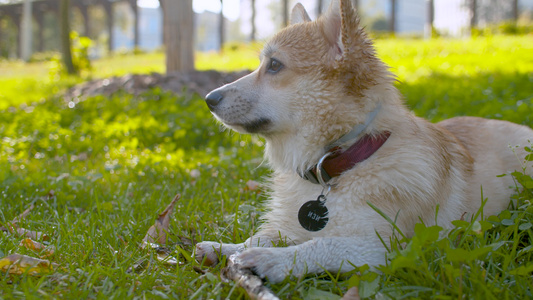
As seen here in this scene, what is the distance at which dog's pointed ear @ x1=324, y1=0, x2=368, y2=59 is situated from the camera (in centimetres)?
248

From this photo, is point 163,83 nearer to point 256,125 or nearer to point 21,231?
point 21,231

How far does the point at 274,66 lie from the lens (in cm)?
288

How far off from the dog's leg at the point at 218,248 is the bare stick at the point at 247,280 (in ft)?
0.76

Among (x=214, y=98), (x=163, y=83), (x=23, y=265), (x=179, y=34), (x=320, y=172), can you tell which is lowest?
(x=23, y=265)

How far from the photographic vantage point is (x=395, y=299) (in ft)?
6.01

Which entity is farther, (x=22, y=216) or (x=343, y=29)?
(x=22, y=216)

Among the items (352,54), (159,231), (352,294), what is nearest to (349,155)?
(352,54)

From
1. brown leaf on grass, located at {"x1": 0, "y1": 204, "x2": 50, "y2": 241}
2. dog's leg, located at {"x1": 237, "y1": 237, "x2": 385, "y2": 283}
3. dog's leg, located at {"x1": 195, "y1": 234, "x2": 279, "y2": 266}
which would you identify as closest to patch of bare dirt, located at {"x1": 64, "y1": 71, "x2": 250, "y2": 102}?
brown leaf on grass, located at {"x1": 0, "y1": 204, "x2": 50, "y2": 241}

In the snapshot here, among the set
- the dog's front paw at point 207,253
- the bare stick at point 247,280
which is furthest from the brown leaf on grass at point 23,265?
the bare stick at point 247,280

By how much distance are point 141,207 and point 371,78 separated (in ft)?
6.28

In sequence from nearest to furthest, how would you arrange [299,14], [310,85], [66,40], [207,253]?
[207,253] < [310,85] < [299,14] < [66,40]

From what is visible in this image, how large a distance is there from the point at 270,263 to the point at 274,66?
1.31m

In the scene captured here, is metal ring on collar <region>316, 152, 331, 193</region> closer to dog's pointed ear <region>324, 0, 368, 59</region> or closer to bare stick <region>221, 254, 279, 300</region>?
dog's pointed ear <region>324, 0, 368, 59</region>

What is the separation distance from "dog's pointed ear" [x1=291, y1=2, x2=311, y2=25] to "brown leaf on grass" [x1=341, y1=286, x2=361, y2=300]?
218 centimetres
